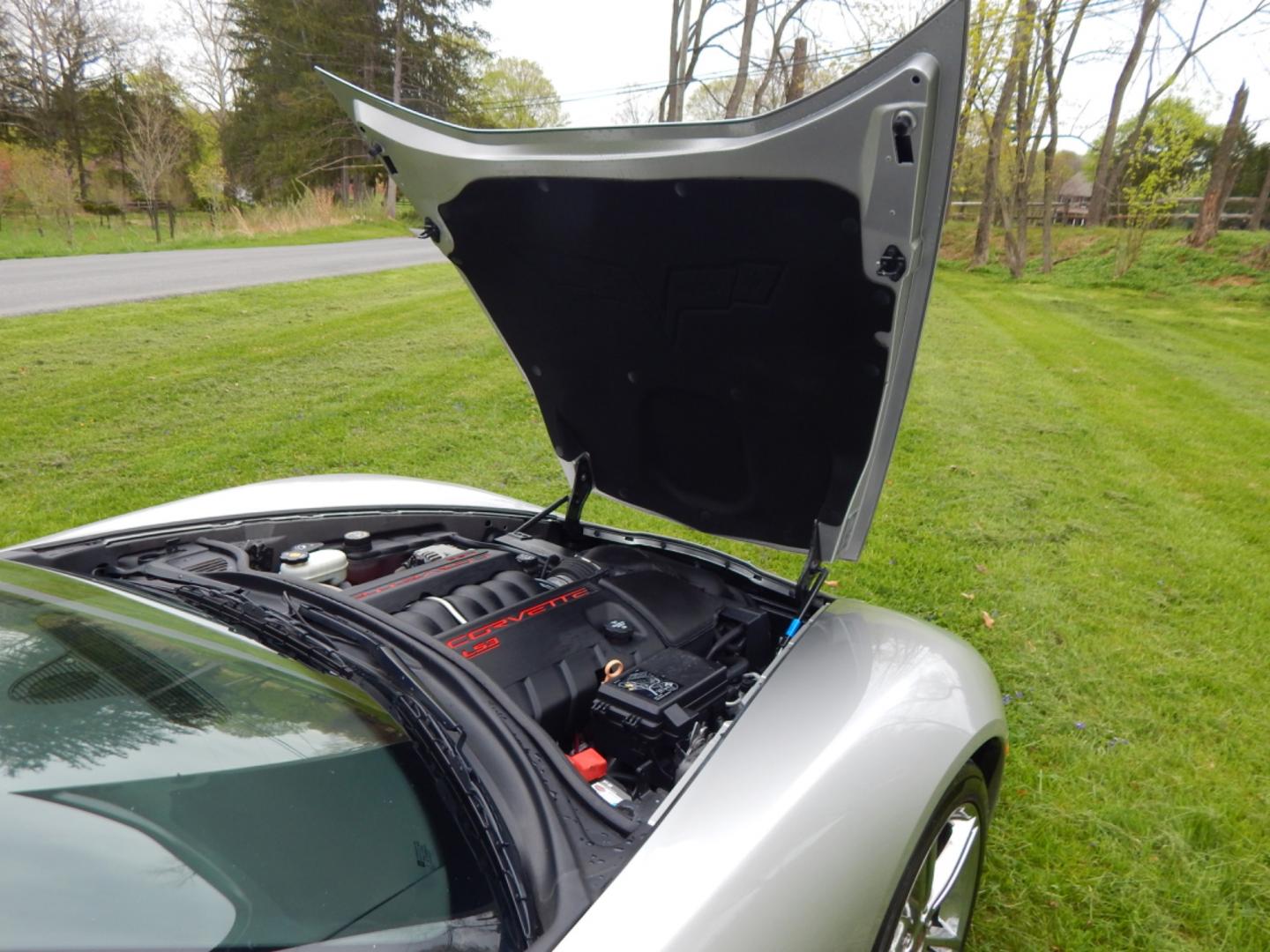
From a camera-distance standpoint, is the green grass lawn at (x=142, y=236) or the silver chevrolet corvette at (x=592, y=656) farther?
the green grass lawn at (x=142, y=236)

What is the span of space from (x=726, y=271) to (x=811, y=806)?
110 centimetres

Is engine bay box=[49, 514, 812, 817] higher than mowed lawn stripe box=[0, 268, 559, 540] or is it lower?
higher

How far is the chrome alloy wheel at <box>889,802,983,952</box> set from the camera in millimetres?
1634

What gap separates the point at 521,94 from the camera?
166 ft

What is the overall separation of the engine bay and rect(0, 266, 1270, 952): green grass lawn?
1.12 meters

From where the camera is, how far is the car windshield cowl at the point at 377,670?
121 centimetres

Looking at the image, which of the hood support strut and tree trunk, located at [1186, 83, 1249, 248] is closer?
the hood support strut

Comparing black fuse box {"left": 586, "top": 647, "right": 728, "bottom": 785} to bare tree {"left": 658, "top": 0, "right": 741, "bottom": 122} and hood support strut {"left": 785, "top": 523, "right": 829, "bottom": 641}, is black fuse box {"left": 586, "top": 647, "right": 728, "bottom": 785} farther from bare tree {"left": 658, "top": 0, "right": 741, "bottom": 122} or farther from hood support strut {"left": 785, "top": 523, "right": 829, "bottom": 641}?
bare tree {"left": 658, "top": 0, "right": 741, "bottom": 122}

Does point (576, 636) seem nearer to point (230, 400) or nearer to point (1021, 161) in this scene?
point (230, 400)

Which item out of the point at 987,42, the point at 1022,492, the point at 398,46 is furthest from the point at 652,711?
the point at 398,46

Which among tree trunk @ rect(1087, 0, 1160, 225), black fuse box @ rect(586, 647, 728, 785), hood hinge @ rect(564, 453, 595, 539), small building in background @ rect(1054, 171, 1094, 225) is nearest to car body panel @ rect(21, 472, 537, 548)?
hood hinge @ rect(564, 453, 595, 539)

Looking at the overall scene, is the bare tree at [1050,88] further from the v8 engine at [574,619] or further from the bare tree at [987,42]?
the v8 engine at [574,619]

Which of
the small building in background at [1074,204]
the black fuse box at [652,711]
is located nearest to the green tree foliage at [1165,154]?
the small building in background at [1074,204]

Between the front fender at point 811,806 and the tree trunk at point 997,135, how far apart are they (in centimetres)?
2117
